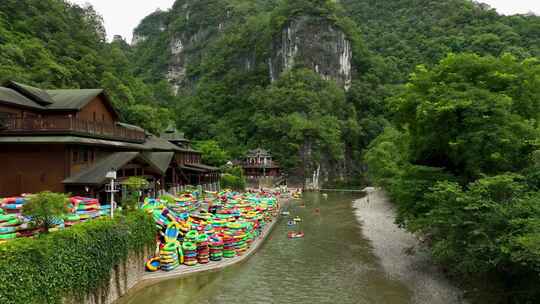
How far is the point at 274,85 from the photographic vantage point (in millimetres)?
116562

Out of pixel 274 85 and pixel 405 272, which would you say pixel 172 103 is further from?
pixel 405 272

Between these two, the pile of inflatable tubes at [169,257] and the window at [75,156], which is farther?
the window at [75,156]

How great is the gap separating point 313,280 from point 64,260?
1309 centimetres

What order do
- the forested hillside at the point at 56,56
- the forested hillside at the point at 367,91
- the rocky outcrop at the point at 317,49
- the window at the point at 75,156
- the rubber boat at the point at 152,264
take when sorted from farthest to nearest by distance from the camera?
the rocky outcrop at the point at 317,49
the forested hillside at the point at 56,56
the window at the point at 75,156
the rubber boat at the point at 152,264
the forested hillside at the point at 367,91

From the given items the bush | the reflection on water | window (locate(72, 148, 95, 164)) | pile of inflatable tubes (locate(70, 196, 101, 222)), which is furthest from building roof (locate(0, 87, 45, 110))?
the reflection on water

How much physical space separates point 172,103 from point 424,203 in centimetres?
12184

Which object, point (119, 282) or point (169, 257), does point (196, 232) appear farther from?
point (119, 282)

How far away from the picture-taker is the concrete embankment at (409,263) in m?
18.0

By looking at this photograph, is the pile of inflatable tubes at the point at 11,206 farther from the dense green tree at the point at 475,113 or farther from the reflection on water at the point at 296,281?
the dense green tree at the point at 475,113

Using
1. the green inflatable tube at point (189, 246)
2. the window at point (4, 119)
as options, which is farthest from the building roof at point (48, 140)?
the green inflatable tube at point (189, 246)

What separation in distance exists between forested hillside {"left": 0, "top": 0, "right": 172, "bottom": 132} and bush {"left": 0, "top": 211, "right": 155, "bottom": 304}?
1615 inches

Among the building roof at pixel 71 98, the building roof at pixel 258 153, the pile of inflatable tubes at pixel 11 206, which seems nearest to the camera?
the pile of inflatable tubes at pixel 11 206

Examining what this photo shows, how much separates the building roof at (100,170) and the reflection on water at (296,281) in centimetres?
903

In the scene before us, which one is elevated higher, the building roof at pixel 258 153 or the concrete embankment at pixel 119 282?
the building roof at pixel 258 153
